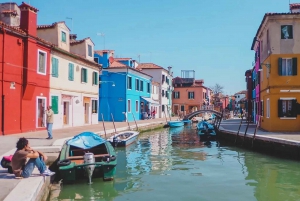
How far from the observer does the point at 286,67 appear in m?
21.2

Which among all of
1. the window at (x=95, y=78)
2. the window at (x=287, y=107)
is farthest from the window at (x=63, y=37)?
the window at (x=287, y=107)

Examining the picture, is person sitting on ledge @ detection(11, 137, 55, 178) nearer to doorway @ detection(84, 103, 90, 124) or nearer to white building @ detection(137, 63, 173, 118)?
doorway @ detection(84, 103, 90, 124)

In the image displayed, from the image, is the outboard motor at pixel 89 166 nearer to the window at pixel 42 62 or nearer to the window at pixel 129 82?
the window at pixel 42 62

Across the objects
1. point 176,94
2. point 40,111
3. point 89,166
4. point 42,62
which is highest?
point 176,94

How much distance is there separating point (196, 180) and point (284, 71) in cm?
1272

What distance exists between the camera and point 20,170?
8555 millimetres

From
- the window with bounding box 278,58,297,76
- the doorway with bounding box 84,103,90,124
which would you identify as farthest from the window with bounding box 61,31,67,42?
the window with bounding box 278,58,297,76

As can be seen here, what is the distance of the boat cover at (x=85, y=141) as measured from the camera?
493 inches

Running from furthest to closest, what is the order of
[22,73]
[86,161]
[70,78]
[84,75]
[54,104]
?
[84,75] → [70,78] → [54,104] → [22,73] → [86,161]

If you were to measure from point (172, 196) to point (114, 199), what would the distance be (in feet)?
5.31

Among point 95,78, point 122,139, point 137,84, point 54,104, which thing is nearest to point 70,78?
point 54,104

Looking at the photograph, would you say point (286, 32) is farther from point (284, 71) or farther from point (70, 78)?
point (70, 78)

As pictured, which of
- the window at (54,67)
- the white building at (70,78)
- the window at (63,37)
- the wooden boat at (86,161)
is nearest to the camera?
the wooden boat at (86,161)

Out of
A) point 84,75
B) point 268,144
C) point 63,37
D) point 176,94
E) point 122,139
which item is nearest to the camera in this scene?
point 268,144
